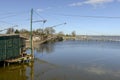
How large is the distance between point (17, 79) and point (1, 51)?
21.7ft

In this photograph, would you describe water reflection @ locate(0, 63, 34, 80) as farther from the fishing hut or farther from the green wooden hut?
the green wooden hut

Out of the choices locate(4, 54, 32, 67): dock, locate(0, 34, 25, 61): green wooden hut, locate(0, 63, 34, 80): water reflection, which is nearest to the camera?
locate(0, 63, 34, 80): water reflection

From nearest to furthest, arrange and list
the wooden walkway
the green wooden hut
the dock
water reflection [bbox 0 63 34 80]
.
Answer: water reflection [bbox 0 63 34 80]
the green wooden hut
the wooden walkway
the dock

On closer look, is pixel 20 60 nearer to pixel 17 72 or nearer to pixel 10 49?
pixel 10 49

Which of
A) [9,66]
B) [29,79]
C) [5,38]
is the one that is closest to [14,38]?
[5,38]

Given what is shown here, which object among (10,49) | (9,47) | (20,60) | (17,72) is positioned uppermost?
(9,47)

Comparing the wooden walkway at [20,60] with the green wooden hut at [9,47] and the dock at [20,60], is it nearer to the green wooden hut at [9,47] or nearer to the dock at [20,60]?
the dock at [20,60]

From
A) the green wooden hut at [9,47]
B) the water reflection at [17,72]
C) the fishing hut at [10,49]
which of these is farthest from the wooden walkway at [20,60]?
the water reflection at [17,72]

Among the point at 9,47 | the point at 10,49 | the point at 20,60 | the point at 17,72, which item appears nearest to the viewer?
the point at 17,72

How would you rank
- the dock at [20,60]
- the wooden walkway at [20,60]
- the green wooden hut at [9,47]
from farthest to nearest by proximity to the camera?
the dock at [20,60], the wooden walkway at [20,60], the green wooden hut at [9,47]

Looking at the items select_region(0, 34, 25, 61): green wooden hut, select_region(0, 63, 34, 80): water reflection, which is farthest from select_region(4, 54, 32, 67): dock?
select_region(0, 63, 34, 80): water reflection

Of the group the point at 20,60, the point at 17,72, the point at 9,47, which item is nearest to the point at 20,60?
the point at 20,60

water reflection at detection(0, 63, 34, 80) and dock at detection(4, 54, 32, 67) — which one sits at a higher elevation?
dock at detection(4, 54, 32, 67)

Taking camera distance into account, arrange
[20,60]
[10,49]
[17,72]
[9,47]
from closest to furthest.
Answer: [17,72]
[9,47]
[10,49]
[20,60]
